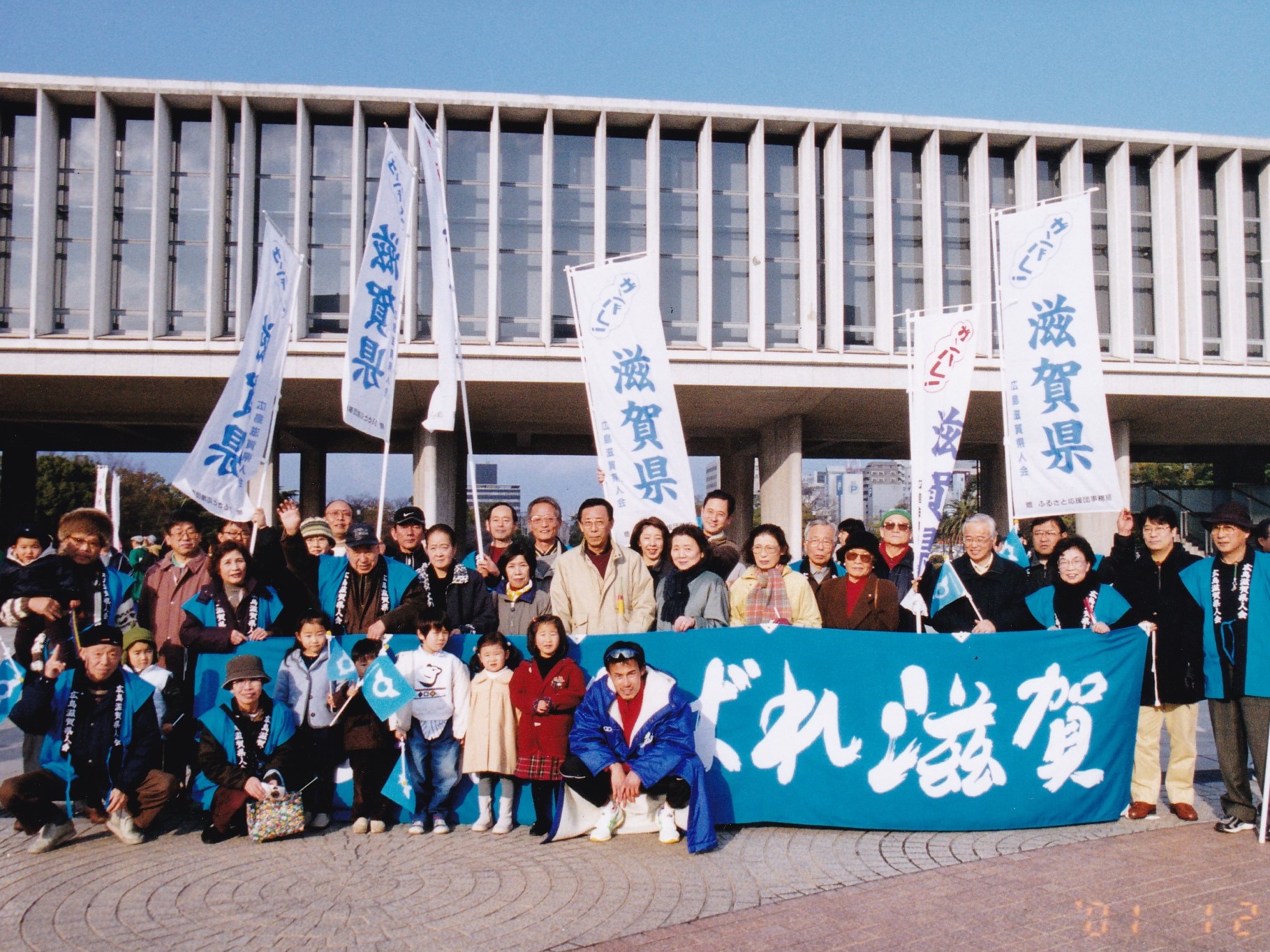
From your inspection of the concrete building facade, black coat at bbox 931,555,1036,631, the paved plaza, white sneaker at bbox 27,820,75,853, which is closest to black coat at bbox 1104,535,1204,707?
black coat at bbox 931,555,1036,631

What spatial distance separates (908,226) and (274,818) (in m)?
22.0

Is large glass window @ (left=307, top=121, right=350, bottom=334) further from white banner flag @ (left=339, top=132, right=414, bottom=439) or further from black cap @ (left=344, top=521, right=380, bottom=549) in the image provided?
black cap @ (left=344, top=521, right=380, bottom=549)

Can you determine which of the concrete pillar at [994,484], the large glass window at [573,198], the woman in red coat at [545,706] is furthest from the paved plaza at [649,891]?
the concrete pillar at [994,484]

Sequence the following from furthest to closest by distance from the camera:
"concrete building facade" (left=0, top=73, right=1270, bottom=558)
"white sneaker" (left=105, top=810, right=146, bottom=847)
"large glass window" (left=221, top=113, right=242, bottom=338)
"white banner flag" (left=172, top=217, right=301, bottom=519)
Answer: "large glass window" (left=221, top=113, right=242, bottom=338), "concrete building facade" (left=0, top=73, right=1270, bottom=558), "white banner flag" (left=172, top=217, right=301, bottom=519), "white sneaker" (left=105, top=810, right=146, bottom=847)

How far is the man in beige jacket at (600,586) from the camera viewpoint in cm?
599

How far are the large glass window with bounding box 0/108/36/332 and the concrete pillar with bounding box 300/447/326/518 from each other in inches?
419

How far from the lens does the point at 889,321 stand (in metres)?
22.8

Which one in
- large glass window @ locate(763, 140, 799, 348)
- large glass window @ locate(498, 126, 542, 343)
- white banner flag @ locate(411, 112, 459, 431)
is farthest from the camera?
large glass window @ locate(763, 140, 799, 348)

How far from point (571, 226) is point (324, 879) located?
792 inches

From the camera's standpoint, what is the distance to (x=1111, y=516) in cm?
2509

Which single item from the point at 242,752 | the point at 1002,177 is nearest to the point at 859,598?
the point at 242,752

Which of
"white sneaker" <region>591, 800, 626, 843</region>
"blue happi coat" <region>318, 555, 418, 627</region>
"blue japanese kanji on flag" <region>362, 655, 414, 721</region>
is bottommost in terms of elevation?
"white sneaker" <region>591, 800, 626, 843</region>

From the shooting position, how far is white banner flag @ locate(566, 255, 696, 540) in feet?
23.2

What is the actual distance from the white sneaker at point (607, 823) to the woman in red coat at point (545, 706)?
0.31 meters
